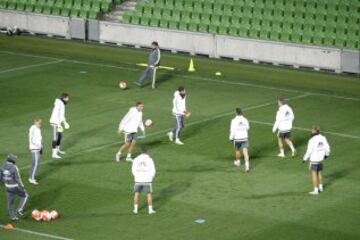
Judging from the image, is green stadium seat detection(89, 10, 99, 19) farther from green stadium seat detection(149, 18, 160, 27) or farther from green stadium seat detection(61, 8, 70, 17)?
green stadium seat detection(149, 18, 160, 27)

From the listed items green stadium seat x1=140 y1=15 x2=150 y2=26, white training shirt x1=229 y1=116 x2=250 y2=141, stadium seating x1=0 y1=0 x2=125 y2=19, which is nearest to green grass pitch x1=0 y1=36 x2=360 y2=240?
white training shirt x1=229 y1=116 x2=250 y2=141

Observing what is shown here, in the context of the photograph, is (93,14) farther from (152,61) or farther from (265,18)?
(152,61)

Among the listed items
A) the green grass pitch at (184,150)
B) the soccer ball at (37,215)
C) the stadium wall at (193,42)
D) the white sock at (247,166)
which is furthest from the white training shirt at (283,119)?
the stadium wall at (193,42)

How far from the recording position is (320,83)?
Answer: 5097 centimetres

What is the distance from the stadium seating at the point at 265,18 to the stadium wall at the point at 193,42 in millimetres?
1112

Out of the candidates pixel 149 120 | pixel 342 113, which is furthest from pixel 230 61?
pixel 149 120

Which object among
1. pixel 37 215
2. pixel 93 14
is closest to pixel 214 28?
pixel 93 14

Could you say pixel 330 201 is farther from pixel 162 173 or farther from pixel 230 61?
pixel 230 61

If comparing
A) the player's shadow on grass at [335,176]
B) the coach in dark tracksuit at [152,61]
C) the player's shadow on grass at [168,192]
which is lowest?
the player's shadow on grass at [168,192]

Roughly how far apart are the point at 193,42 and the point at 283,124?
18.5 metres

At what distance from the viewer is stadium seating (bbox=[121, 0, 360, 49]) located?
5406 centimetres

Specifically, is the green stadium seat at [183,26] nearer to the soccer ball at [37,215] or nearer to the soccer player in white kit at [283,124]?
the soccer player in white kit at [283,124]

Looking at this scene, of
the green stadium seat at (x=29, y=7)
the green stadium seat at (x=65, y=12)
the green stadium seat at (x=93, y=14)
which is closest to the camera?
the green stadium seat at (x=93, y=14)

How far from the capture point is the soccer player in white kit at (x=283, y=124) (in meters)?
38.6
